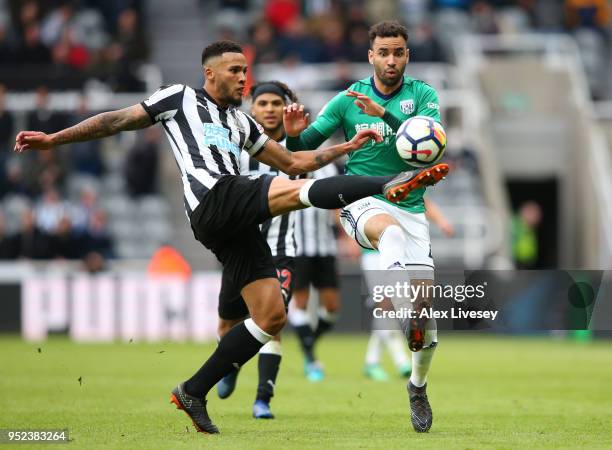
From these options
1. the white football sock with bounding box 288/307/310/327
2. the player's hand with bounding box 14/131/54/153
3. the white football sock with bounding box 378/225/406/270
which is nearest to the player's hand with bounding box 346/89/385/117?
the white football sock with bounding box 378/225/406/270

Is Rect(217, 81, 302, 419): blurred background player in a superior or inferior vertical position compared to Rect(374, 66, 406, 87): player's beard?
inferior

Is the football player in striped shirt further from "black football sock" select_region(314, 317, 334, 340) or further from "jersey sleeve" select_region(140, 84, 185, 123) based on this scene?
"black football sock" select_region(314, 317, 334, 340)

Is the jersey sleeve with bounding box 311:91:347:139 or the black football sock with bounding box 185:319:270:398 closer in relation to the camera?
the black football sock with bounding box 185:319:270:398

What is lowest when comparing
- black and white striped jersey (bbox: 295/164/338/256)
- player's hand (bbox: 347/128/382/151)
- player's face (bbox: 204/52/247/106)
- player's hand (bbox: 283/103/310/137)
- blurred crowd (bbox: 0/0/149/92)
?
black and white striped jersey (bbox: 295/164/338/256)

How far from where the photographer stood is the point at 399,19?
Answer: 2592cm

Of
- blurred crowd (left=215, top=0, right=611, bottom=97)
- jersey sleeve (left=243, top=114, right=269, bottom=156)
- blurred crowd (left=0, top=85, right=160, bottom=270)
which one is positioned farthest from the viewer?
blurred crowd (left=215, top=0, right=611, bottom=97)

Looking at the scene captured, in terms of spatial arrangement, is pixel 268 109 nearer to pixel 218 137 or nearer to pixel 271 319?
pixel 218 137

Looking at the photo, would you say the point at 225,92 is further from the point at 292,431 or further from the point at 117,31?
the point at 117,31

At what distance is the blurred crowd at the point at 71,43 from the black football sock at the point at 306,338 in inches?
434

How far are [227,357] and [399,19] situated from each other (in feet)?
60.8

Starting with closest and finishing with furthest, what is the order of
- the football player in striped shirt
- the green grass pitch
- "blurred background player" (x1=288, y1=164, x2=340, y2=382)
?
the football player in striped shirt, the green grass pitch, "blurred background player" (x1=288, y1=164, x2=340, y2=382)

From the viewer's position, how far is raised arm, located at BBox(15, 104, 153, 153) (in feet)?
26.5

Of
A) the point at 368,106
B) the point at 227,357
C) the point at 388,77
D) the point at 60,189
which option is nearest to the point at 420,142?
the point at 368,106

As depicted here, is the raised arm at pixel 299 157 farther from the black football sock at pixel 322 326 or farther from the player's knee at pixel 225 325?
the black football sock at pixel 322 326
